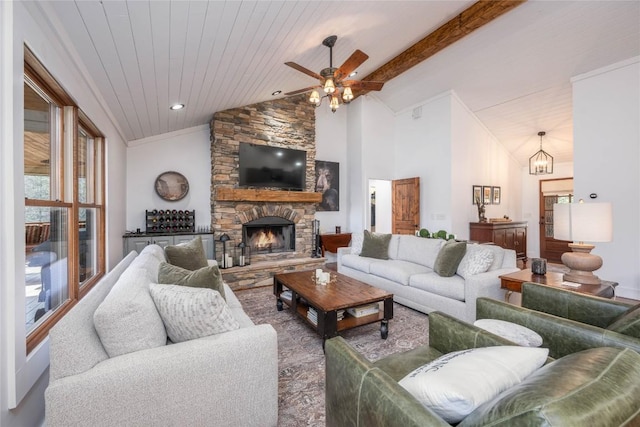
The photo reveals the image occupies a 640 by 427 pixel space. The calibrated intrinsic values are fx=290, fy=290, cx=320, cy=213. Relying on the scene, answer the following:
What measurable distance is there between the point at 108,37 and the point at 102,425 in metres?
2.24

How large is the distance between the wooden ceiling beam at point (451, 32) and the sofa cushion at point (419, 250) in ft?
9.35

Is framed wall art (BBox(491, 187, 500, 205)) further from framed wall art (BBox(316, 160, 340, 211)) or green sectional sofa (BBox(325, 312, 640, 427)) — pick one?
green sectional sofa (BBox(325, 312, 640, 427))

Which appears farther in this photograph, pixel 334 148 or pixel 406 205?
pixel 334 148

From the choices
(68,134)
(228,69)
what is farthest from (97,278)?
(228,69)

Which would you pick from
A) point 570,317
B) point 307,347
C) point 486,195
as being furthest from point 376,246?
point 486,195

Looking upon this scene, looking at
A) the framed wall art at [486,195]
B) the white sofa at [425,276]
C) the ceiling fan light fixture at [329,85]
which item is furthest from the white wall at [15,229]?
the framed wall art at [486,195]

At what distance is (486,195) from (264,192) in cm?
479

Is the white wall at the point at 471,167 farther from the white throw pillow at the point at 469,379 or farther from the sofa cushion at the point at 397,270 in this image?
the white throw pillow at the point at 469,379

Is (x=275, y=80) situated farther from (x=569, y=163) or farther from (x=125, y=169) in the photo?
(x=569, y=163)

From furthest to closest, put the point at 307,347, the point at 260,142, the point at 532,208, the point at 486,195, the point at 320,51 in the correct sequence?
the point at 532,208
the point at 486,195
the point at 260,142
the point at 320,51
the point at 307,347

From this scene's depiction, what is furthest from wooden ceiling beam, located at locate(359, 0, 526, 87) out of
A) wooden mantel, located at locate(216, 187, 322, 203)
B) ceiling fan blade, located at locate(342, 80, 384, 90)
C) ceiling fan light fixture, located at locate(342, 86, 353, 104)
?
wooden mantel, located at locate(216, 187, 322, 203)

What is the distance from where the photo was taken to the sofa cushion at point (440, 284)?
2.99 metres

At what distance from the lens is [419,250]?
4031 millimetres

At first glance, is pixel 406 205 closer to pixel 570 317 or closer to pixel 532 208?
pixel 532 208
